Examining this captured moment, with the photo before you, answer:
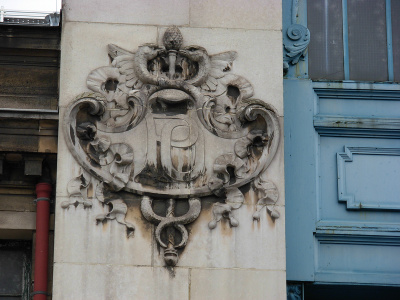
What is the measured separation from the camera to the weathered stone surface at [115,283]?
1414 cm

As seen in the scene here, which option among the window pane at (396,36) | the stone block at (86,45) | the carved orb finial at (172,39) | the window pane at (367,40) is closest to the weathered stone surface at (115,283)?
the stone block at (86,45)

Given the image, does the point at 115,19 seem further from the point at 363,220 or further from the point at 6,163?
the point at 363,220

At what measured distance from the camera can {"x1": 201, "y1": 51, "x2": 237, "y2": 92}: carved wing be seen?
50.1 feet

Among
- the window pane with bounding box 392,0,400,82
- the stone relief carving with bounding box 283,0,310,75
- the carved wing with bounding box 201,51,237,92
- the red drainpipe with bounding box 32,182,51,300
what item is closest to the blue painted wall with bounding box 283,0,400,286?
the stone relief carving with bounding box 283,0,310,75

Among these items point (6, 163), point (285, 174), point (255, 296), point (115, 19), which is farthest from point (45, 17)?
point (255, 296)

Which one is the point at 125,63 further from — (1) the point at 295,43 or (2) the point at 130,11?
(1) the point at 295,43

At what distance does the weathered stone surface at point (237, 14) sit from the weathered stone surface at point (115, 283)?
3.36m

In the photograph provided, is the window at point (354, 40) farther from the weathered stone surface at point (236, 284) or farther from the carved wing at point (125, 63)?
the weathered stone surface at point (236, 284)

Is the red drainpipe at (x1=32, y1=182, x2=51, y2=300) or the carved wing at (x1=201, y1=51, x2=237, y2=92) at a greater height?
the carved wing at (x1=201, y1=51, x2=237, y2=92)

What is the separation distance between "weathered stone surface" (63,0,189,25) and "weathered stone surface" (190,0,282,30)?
6.6 inches

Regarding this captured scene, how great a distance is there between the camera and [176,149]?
14.9 meters

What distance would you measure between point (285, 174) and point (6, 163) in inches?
141

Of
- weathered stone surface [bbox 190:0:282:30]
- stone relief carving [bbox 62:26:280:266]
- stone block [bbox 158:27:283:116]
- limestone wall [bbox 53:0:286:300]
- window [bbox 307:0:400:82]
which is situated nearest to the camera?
limestone wall [bbox 53:0:286:300]

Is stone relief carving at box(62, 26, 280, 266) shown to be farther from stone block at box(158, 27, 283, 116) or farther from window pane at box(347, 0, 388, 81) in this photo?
window pane at box(347, 0, 388, 81)
